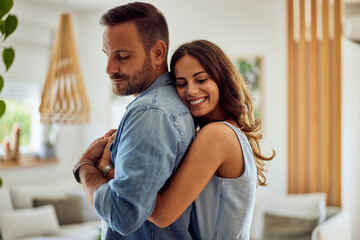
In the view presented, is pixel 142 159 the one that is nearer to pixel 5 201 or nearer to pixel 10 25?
pixel 10 25

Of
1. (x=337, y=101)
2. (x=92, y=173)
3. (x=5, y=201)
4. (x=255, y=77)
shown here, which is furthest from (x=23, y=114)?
(x=92, y=173)

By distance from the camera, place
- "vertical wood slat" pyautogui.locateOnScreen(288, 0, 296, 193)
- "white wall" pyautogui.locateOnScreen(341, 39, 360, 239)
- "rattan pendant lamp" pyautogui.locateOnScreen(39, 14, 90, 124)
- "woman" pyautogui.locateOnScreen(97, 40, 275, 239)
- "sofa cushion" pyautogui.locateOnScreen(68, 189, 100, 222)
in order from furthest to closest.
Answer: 1. "sofa cushion" pyautogui.locateOnScreen(68, 189, 100, 222)
2. "white wall" pyautogui.locateOnScreen(341, 39, 360, 239)
3. "vertical wood slat" pyautogui.locateOnScreen(288, 0, 296, 193)
4. "rattan pendant lamp" pyautogui.locateOnScreen(39, 14, 90, 124)
5. "woman" pyautogui.locateOnScreen(97, 40, 275, 239)

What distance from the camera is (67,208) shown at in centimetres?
462

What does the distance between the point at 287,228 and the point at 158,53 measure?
2.96 meters

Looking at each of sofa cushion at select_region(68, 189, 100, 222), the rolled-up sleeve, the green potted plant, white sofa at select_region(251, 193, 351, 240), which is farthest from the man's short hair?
sofa cushion at select_region(68, 189, 100, 222)

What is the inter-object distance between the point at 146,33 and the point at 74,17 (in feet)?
16.3

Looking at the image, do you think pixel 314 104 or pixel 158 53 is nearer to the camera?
pixel 158 53

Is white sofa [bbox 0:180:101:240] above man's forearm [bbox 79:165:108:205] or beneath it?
beneath

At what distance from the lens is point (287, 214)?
3.92 meters

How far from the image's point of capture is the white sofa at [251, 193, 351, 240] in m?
3.72

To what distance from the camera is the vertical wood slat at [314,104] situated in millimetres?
4086

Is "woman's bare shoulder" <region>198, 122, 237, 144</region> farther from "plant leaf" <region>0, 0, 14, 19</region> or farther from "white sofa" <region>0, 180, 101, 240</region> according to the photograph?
"white sofa" <region>0, 180, 101, 240</region>

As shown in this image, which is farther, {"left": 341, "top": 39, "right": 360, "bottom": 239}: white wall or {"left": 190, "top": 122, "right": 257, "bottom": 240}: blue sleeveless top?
{"left": 341, "top": 39, "right": 360, "bottom": 239}: white wall

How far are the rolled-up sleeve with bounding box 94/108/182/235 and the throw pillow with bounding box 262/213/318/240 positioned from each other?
Answer: 2.97 meters
